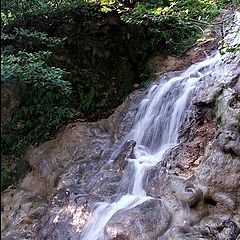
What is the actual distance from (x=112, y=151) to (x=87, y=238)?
2219 mm

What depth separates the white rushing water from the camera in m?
5.55

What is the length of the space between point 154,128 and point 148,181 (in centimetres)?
152

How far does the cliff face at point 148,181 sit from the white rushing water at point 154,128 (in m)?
0.18

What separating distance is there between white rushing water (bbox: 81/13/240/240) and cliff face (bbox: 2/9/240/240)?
181 mm

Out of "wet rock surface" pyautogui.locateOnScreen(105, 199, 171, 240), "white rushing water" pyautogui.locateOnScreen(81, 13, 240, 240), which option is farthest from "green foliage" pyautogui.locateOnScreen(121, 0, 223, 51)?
"wet rock surface" pyautogui.locateOnScreen(105, 199, 171, 240)

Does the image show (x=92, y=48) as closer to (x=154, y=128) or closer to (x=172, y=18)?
(x=172, y=18)

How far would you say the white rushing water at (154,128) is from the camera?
555cm

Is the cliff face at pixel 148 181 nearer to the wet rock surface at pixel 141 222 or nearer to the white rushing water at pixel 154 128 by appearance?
the wet rock surface at pixel 141 222

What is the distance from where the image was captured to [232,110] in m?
6.13

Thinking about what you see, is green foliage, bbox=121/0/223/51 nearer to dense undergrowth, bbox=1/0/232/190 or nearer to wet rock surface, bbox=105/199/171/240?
dense undergrowth, bbox=1/0/232/190

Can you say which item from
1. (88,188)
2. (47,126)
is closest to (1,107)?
(88,188)

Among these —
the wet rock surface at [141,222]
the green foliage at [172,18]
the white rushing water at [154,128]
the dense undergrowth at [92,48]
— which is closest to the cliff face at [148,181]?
the wet rock surface at [141,222]

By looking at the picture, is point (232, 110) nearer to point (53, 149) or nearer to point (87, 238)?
point (87, 238)

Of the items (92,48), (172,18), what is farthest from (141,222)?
(92,48)
